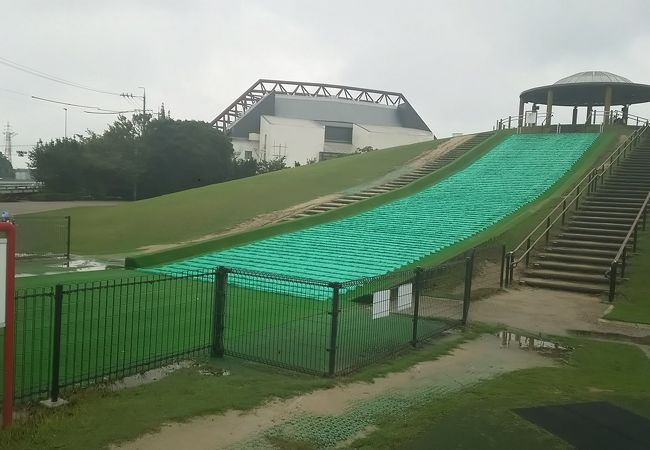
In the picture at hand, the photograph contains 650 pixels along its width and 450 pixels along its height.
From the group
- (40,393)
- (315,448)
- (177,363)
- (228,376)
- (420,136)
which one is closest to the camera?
(315,448)

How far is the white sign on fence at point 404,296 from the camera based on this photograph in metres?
8.89

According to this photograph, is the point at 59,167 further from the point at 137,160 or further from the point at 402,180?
the point at 402,180

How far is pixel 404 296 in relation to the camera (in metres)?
9.02

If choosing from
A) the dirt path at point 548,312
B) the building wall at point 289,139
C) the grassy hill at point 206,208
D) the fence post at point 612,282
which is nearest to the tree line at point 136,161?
the grassy hill at point 206,208

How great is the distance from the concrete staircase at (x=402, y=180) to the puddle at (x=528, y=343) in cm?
1407

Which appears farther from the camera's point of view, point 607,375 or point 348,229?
point 348,229

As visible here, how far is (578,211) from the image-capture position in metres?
20.1

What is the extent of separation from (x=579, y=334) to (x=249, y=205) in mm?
17879

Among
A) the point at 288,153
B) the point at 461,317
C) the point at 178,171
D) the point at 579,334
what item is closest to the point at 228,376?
the point at 461,317

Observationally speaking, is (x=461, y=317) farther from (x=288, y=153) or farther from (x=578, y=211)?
(x=288, y=153)

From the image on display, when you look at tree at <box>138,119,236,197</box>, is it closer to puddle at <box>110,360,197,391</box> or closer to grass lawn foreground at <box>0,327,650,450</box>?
puddle at <box>110,360,197,391</box>

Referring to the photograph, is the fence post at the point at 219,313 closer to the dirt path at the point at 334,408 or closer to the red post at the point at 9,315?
the dirt path at the point at 334,408

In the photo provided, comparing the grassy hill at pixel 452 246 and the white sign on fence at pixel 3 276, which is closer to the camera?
the white sign on fence at pixel 3 276

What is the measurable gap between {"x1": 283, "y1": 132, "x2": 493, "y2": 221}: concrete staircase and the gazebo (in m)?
5.23
